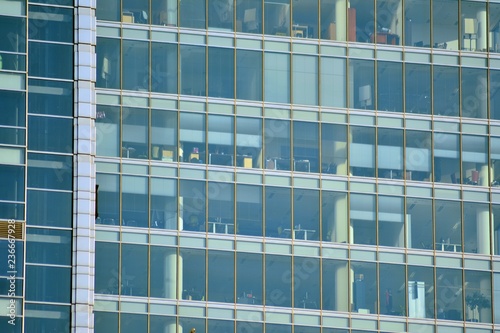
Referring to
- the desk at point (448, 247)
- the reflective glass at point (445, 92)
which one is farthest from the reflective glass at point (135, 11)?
the desk at point (448, 247)

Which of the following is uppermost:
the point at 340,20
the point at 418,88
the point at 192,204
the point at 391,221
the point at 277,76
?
the point at 340,20

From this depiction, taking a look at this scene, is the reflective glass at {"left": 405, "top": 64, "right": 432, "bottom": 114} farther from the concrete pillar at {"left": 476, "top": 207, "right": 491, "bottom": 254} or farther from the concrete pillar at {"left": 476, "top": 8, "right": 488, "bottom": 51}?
the concrete pillar at {"left": 476, "top": 207, "right": 491, "bottom": 254}

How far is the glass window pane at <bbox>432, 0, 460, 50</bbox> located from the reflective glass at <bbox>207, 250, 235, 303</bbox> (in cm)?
1567

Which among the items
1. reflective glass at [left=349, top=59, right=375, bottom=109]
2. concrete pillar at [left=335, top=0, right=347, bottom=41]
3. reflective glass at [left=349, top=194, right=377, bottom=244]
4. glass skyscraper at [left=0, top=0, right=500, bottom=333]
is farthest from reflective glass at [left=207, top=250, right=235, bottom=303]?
concrete pillar at [left=335, top=0, right=347, bottom=41]

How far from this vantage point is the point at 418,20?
10681 cm

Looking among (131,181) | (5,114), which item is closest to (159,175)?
(131,181)

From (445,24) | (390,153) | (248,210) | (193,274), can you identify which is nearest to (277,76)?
(390,153)

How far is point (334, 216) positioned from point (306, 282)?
3.64m

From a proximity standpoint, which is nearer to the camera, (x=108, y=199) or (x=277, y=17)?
(x=108, y=199)

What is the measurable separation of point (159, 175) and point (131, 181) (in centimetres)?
139

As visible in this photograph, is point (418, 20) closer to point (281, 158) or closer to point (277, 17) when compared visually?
point (277, 17)

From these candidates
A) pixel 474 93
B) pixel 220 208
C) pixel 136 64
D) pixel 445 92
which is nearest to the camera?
pixel 220 208

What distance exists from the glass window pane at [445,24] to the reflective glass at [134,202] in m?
17.0

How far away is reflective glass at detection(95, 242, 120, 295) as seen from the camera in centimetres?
9969
